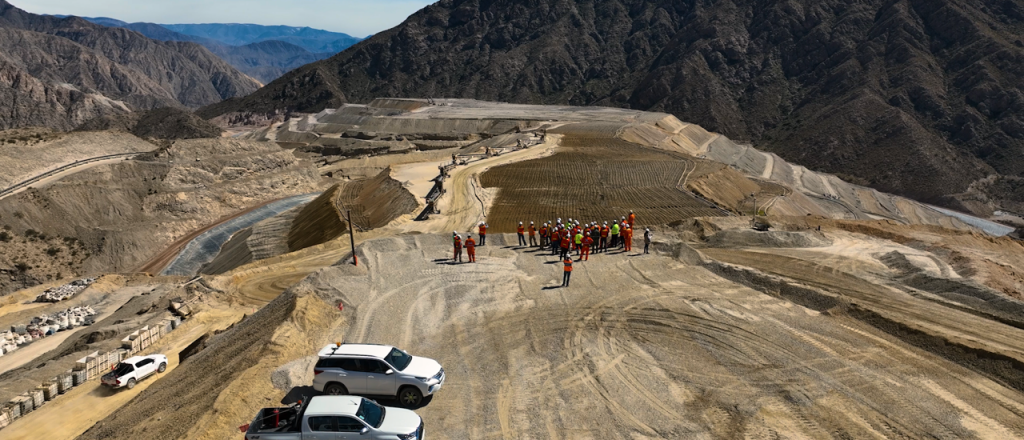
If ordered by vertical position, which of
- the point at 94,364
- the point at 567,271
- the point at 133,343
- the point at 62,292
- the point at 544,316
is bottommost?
the point at 62,292

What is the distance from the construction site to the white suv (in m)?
0.59

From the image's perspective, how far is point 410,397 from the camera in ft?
47.1

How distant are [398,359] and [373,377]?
2.36 ft

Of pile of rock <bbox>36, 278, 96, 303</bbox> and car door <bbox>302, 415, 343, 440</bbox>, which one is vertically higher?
car door <bbox>302, 415, 343, 440</bbox>

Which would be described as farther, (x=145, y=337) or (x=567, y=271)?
(x=145, y=337)

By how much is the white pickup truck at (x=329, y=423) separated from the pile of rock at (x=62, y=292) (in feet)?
106

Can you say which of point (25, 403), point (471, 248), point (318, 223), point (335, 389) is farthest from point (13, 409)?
point (318, 223)

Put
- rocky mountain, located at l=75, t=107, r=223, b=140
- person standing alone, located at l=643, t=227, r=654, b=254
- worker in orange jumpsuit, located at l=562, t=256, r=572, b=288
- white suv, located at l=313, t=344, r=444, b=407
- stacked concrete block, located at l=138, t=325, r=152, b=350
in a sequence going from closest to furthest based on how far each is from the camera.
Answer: white suv, located at l=313, t=344, r=444, b=407 → worker in orange jumpsuit, located at l=562, t=256, r=572, b=288 → stacked concrete block, located at l=138, t=325, r=152, b=350 → person standing alone, located at l=643, t=227, r=654, b=254 → rocky mountain, located at l=75, t=107, r=223, b=140

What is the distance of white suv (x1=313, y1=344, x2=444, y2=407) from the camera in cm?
1420

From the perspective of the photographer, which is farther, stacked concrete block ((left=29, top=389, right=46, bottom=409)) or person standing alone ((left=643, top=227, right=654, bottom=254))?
person standing alone ((left=643, top=227, right=654, bottom=254))

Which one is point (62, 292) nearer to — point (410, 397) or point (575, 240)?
point (575, 240)

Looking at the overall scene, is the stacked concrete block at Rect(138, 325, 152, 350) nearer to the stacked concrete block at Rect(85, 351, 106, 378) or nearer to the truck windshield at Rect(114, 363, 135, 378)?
the stacked concrete block at Rect(85, 351, 106, 378)

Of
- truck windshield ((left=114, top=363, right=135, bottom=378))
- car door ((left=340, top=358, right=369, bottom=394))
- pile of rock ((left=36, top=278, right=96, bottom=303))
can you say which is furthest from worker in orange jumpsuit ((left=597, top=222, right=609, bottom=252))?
pile of rock ((left=36, top=278, right=96, bottom=303))

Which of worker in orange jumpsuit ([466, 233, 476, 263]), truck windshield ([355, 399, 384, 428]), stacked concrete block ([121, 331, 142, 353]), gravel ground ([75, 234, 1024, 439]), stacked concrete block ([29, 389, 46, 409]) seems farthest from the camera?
worker in orange jumpsuit ([466, 233, 476, 263])
